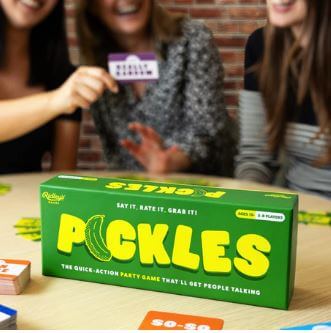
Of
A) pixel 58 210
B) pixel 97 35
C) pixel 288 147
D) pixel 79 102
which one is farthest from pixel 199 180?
pixel 58 210

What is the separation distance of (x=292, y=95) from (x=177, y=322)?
1.02 metres

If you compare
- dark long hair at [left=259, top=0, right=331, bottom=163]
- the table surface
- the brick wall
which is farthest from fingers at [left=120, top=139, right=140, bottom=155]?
the table surface

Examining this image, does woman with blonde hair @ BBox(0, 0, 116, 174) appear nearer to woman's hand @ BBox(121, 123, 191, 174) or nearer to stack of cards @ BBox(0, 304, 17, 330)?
woman's hand @ BBox(121, 123, 191, 174)

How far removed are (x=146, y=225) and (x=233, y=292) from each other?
0.17 meters

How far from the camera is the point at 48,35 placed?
6.38 feet

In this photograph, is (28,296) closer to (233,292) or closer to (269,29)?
(233,292)

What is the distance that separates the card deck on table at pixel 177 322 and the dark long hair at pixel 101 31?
1251 millimetres

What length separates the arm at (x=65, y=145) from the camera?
6.63ft

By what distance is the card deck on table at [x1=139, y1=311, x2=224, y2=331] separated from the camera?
32.2 inches

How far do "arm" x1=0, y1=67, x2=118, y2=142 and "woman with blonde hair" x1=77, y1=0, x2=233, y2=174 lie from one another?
167 mm

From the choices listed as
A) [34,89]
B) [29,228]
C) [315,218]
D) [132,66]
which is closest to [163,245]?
[29,228]

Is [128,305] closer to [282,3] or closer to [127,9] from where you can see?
[282,3]

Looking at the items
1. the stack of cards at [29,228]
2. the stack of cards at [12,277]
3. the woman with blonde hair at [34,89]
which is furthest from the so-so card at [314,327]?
the woman with blonde hair at [34,89]

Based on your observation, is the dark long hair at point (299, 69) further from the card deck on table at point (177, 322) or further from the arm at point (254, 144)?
the card deck on table at point (177, 322)
